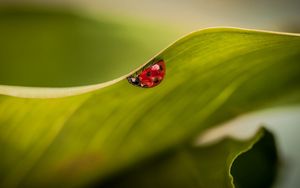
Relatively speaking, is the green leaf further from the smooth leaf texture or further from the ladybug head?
the ladybug head

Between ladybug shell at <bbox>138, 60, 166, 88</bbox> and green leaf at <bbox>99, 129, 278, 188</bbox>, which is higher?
ladybug shell at <bbox>138, 60, 166, 88</bbox>

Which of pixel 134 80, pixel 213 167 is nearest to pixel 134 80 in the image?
pixel 134 80

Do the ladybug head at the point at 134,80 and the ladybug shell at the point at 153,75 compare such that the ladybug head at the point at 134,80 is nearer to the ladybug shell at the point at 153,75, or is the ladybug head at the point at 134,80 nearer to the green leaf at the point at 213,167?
the ladybug shell at the point at 153,75

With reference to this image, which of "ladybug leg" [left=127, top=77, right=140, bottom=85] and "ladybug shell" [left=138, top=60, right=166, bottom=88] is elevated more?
"ladybug shell" [left=138, top=60, right=166, bottom=88]

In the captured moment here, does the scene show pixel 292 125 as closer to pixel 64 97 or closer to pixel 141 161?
pixel 141 161

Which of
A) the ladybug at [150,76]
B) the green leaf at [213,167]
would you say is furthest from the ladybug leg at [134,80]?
the green leaf at [213,167]

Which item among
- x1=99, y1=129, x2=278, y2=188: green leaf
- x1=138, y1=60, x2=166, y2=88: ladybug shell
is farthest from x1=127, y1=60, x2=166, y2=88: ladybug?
x1=99, y1=129, x2=278, y2=188: green leaf

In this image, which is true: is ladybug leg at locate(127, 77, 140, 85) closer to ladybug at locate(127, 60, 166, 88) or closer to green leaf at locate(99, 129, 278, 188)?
ladybug at locate(127, 60, 166, 88)

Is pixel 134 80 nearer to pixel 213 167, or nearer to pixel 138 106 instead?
pixel 138 106
